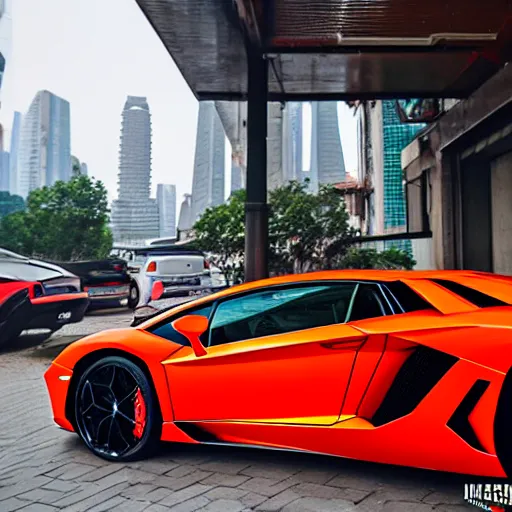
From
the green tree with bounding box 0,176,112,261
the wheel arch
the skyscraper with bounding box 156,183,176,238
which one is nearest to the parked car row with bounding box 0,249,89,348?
the green tree with bounding box 0,176,112,261

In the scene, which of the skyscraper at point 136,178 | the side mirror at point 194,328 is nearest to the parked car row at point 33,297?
the skyscraper at point 136,178

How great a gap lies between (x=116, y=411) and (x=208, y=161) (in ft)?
32.1

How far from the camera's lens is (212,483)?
2949 millimetres

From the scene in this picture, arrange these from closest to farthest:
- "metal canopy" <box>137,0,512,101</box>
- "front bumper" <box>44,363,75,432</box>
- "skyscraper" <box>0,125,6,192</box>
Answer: "front bumper" <box>44,363,75,432</box> < "metal canopy" <box>137,0,512,101</box> < "skyscraper" <box>0,125,6,192</box>

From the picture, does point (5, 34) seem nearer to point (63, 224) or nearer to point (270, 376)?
point (63, 224)

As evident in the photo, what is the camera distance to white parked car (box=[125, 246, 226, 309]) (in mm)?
Answer: 8531

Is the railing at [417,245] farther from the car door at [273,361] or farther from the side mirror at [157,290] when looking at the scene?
the car door at [273,361]

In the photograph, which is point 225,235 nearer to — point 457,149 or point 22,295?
point 22,295

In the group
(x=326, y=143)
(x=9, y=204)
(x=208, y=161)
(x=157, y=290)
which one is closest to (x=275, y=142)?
(x=326, y=143)

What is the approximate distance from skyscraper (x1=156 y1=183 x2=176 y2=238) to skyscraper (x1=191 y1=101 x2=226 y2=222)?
1.44ft

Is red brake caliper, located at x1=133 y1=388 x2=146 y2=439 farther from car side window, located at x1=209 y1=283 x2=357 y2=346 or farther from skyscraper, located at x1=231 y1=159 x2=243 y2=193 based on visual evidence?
skyscraper, located at x1=231 y1=159 x2=243 y2=193

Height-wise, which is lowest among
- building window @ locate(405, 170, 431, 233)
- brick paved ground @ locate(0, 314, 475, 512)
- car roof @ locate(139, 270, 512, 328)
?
brick paved ground @ locate(0, 314, 475, 512)

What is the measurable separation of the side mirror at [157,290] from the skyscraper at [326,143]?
5.55 meters

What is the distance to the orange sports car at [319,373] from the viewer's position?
2389mm
